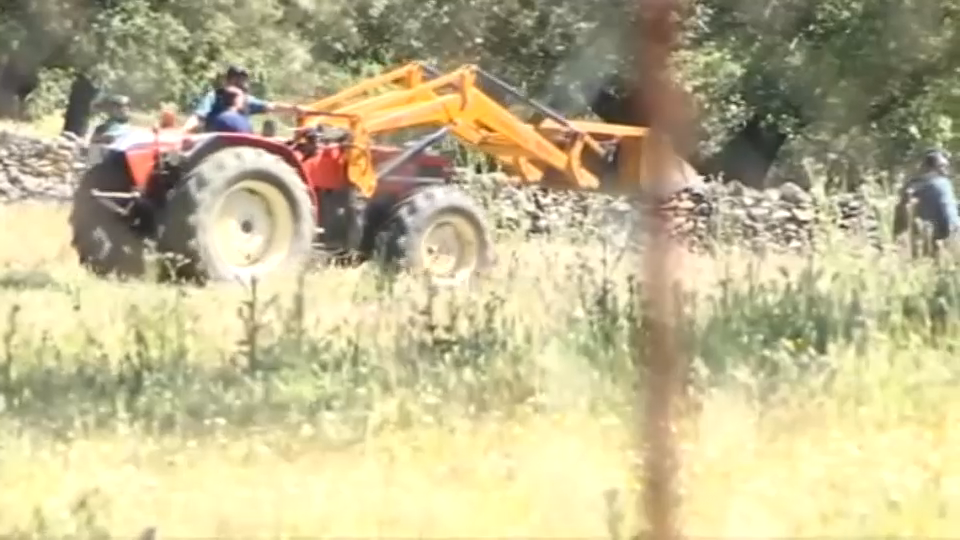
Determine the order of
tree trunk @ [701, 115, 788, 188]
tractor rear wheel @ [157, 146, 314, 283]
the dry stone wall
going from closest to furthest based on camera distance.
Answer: tractor rear wheel @ [157, 146, 314, 283] < the dry stone wall < tree trunk @ [701, 115, 788, 188]

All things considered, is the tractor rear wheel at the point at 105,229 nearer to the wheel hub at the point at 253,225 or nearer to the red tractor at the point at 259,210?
the red tractor at the point at 259,210

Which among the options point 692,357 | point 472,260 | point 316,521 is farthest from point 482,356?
point 472,260

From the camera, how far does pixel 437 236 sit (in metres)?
11.7

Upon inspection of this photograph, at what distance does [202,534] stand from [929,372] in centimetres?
298

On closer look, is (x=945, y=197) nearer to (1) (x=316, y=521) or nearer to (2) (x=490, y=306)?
(2) (x=490, y=306)

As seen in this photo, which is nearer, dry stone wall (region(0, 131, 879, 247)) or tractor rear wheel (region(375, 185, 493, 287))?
tractor rear wheel (region(375, 185, 493, 287))

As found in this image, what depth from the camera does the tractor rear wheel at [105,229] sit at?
10781 millimetres

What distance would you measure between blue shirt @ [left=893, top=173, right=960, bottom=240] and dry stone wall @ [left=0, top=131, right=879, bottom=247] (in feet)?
5.13

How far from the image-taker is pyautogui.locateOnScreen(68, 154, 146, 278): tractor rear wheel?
1078 cm

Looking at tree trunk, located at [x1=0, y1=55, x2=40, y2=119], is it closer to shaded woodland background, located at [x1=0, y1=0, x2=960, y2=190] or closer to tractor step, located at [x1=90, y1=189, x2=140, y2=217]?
shaded woodland background, located at [x1=0, y1=0, x2=960, y2=190]

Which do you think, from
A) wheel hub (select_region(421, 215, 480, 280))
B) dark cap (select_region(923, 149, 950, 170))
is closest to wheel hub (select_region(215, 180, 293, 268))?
wheel hub (select_region(421, 215, 480, 280))

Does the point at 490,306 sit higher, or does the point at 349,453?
the point at 490,306

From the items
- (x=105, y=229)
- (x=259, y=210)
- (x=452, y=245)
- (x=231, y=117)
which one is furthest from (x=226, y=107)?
(x=452, y=245)

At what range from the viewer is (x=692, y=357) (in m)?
5.91
